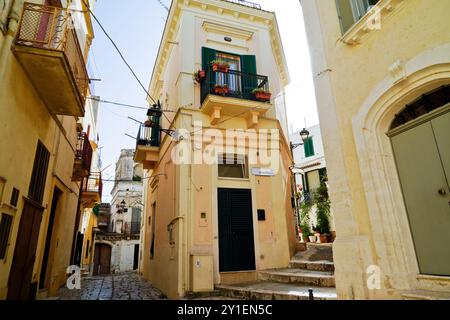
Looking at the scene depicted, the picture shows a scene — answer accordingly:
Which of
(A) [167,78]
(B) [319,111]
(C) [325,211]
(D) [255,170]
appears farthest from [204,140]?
(C) [325,211]

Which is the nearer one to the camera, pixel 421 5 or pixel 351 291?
pixel 421 5

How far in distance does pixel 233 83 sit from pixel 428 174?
698 centimetres

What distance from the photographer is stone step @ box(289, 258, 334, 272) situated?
667 centimetres

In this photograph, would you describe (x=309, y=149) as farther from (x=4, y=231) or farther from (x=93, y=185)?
(x=4, y=231)

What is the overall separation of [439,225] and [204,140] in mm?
6408

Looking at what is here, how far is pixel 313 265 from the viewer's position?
7.20 metres

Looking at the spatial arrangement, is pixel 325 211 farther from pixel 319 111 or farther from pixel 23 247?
pixel 23 247

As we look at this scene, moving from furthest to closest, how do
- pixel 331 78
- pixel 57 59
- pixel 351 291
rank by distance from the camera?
pixel 331 78 < pixel 57 59 < pixel 351 291

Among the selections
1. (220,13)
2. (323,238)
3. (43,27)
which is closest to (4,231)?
(43,27)

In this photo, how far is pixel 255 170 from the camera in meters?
8.91

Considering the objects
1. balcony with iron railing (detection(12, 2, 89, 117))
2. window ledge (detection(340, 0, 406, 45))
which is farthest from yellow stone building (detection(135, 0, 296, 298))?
window ledge (detection(340, 0, 406, 45))

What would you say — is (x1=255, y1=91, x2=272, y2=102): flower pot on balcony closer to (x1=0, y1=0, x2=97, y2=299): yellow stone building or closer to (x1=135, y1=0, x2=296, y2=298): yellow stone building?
(x1=135, y1=0, x2=296, y2=298): yellow stone building

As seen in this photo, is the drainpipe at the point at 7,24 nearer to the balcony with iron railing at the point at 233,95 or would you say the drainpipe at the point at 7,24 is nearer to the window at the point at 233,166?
the balcony with iron railing at the point at 233,95

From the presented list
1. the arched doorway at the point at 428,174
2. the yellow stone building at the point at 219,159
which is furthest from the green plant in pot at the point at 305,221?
the arched doorway at the point at 428,174
